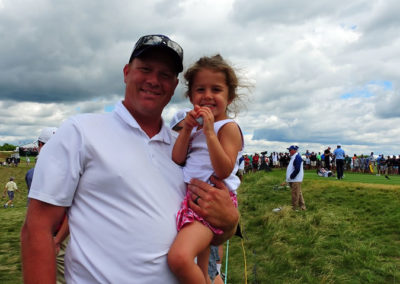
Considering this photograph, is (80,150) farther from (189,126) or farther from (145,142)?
(189,126)

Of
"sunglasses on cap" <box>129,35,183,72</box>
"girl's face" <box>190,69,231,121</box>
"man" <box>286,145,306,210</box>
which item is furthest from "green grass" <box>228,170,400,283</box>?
"sunglasses on cap" <box>129,35,183,72</box>

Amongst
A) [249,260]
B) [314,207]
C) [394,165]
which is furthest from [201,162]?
[394,165]

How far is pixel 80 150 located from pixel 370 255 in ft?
23.6

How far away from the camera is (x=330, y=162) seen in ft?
106

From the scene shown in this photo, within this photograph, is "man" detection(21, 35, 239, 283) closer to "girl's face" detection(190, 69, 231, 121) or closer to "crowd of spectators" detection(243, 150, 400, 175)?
"girl's face" detection(190, 69, 231, 121)

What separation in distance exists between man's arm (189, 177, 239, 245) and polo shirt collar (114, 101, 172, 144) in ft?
1.26

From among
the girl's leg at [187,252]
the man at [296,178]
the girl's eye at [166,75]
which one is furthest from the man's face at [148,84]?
the man at [296,178]

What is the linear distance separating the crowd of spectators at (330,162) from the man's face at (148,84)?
29.8m

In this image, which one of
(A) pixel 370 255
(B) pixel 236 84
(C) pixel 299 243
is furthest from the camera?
(C) pixel 299 243

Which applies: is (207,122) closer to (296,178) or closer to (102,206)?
(102,206)

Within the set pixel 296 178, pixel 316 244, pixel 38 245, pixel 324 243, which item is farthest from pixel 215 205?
pixel 296 178

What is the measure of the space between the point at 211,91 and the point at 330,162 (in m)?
32.9

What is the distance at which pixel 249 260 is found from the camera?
23.7 feet

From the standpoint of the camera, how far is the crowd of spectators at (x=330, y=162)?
30.1 m
